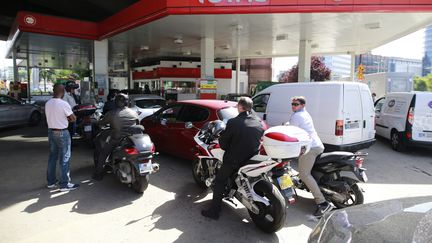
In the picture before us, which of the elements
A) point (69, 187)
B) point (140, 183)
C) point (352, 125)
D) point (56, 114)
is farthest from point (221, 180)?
point (352, 125)

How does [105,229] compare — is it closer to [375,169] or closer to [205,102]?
[205,102]

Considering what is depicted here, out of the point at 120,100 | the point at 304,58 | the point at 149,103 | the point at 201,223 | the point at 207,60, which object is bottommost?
the point at 201,223

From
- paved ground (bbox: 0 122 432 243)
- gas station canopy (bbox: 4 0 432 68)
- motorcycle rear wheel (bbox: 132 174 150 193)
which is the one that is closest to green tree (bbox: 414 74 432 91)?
gas station canopy (bbox: 4 0 432 68)

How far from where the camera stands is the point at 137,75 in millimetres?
28547

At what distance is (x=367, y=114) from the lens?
24.1ft

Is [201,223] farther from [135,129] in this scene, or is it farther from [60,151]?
[60,151]

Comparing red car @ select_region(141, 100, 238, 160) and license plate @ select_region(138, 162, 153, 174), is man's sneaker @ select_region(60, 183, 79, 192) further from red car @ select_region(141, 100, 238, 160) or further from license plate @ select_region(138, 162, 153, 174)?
red car @ select_region(141, 100, 238, 160)

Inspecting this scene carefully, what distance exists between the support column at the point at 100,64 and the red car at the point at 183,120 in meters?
8.58

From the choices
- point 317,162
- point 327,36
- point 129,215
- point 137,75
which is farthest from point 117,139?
point 137,75

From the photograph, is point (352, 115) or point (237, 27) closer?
point (352, 115)

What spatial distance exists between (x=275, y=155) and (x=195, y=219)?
4.91 ft

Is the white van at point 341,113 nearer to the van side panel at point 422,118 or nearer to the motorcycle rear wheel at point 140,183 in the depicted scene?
the van side panel at point 422,118

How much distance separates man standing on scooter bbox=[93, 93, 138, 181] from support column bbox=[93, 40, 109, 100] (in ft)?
34.4

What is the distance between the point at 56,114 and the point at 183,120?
105 inches
